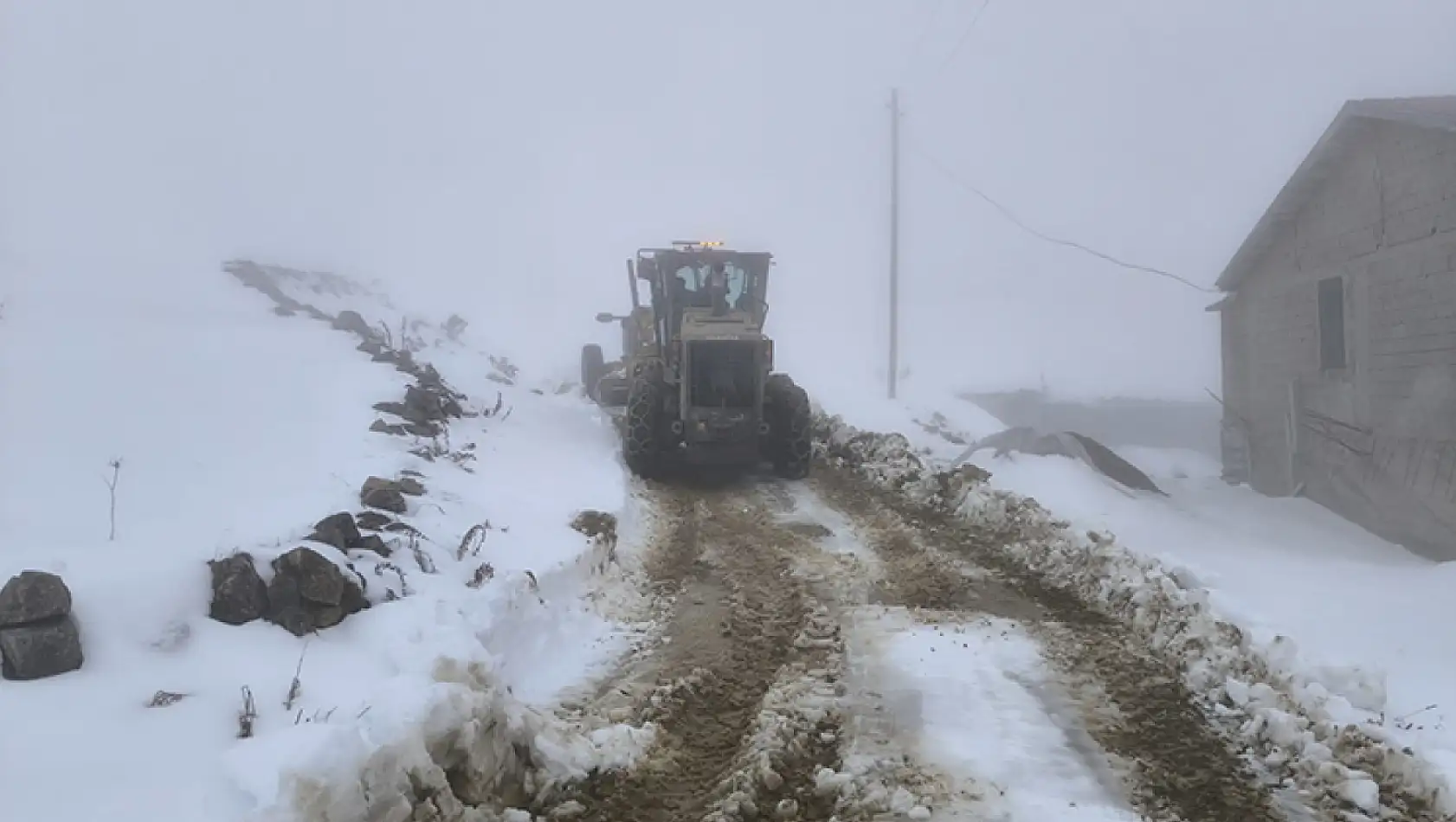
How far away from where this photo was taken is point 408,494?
7.38 m

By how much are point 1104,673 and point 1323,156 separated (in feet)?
37.6

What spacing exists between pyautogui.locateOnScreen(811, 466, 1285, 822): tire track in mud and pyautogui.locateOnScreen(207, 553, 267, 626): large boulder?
4100 mm

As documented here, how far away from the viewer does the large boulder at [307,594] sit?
4695 mm

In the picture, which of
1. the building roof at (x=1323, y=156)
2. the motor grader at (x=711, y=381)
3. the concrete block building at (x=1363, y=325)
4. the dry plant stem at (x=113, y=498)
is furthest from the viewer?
the motor grader at (x=711, y=381)

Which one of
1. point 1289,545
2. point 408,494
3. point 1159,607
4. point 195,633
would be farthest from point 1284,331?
point 195,633

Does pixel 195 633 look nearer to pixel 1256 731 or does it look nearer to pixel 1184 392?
pixel 1256 731

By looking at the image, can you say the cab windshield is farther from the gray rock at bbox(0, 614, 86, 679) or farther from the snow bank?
the gray rock at bbox(0, 614, 86, 679)

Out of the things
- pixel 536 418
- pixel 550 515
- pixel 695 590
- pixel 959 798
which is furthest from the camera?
pixel 536 418

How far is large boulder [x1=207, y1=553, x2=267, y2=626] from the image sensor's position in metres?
4.56

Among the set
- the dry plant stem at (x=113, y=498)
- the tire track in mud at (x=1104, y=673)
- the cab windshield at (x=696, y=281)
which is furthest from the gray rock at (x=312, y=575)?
the cab windshield at (x=696, y=281)

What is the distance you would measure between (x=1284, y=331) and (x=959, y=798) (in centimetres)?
1400

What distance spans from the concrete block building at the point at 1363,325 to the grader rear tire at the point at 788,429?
7632mm

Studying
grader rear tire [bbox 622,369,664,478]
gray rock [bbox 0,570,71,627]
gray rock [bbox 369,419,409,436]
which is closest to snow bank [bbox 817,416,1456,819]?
grader rear tire [bbox 622,369,664,478]

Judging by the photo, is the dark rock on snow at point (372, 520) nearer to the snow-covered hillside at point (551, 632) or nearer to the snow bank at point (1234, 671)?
the snow-covered hillside at point (551, 632)
